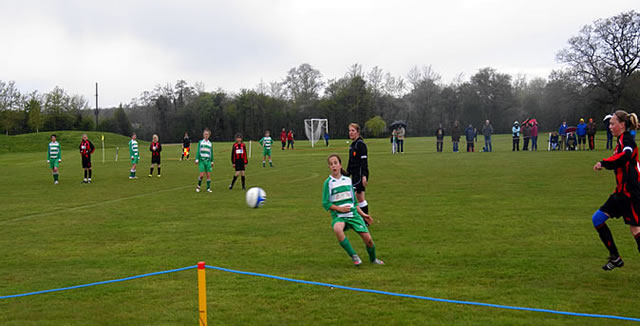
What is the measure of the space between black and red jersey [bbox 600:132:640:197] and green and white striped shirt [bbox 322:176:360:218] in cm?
363

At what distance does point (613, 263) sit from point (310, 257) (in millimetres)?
4650

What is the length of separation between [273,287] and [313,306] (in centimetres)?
98

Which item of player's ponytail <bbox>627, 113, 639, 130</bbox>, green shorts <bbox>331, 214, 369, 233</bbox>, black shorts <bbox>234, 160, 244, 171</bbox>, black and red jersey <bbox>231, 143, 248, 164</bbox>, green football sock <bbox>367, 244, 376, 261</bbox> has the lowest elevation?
green football sock <bbox>367, 244, 376, 261</bbox>

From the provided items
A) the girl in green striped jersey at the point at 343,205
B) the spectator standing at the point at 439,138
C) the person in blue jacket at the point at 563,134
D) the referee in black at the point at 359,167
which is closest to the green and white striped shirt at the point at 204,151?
the referee in black at the point at 359,167

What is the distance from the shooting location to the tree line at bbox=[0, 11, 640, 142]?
84500 millimetres

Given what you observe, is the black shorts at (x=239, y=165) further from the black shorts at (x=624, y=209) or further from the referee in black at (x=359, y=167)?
the black shorts at (x=624, y=209)

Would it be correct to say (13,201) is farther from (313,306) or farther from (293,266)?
(313,306)

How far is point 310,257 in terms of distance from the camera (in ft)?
28.6

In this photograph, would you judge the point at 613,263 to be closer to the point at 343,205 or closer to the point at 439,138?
the point at 343,205

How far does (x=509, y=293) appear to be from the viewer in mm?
6461

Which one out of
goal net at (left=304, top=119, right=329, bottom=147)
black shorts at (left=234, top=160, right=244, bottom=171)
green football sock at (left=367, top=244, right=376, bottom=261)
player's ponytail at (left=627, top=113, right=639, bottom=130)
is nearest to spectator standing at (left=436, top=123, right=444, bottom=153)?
goal net at (left=304, top=119, right=329, bottom=147)

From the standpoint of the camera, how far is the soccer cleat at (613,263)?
23.8 feet

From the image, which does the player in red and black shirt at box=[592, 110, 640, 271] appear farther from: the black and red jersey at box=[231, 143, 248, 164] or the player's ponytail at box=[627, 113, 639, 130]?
the black and red jersey at box=[231, 143, 248, 164]

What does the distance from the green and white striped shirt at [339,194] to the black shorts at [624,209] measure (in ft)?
12.1
